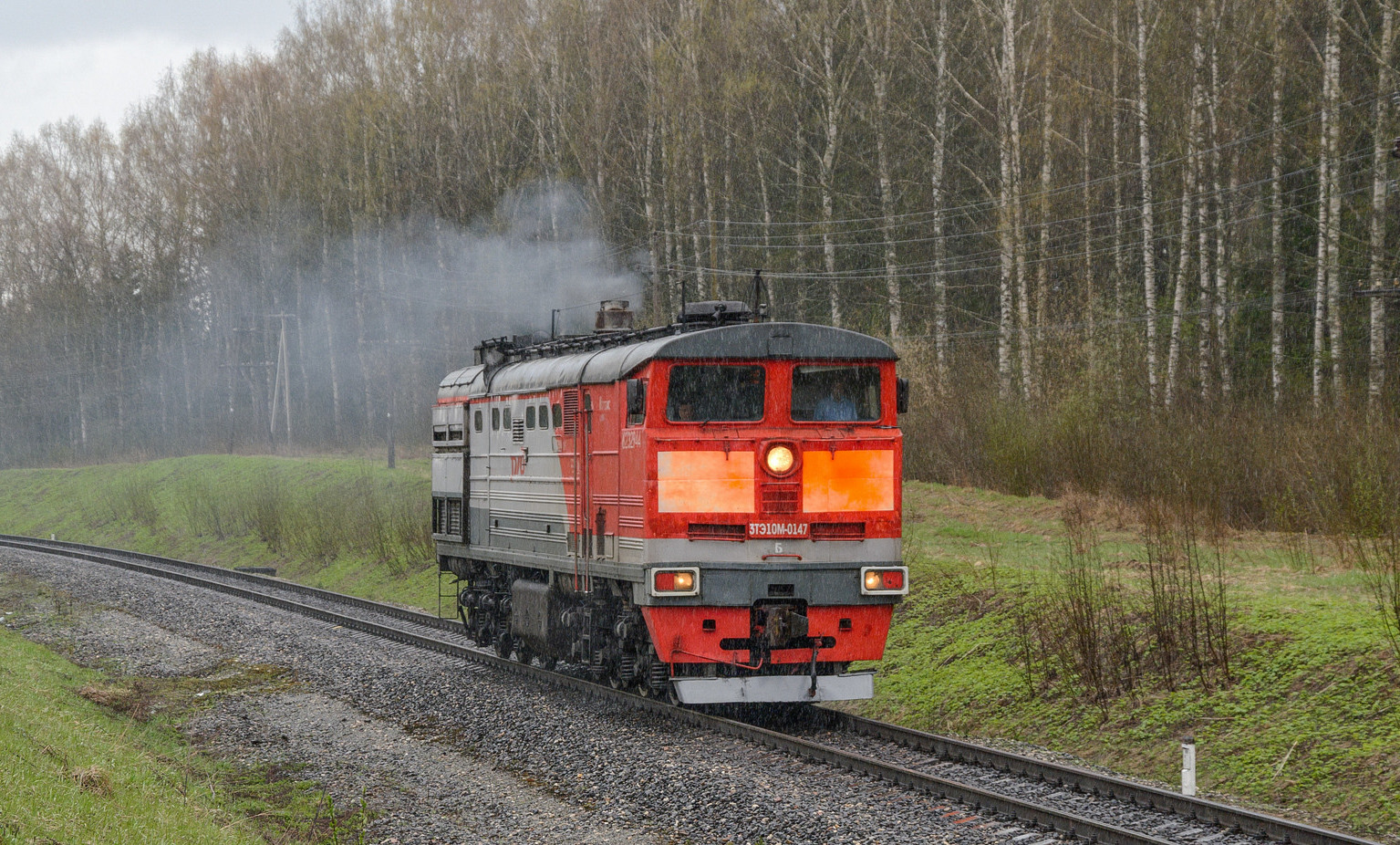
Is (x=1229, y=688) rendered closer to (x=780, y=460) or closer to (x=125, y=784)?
(x=780, y=460)

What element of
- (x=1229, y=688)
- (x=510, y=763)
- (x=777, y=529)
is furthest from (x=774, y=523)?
(x=1229, y=688)

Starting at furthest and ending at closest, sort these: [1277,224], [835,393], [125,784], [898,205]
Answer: [898,205]
[1277,224]
[835,393]
[125,784]

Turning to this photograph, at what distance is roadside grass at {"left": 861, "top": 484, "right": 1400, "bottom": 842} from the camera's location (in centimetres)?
926

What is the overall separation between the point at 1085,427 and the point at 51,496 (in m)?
42.6

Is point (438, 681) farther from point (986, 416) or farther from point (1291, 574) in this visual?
point (986, 416)

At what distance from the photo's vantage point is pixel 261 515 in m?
34.7

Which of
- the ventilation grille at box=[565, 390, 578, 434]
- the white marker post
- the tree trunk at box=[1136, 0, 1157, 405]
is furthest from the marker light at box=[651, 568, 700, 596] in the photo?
the tree trunk at box=[1136, 0, 1157, 405]

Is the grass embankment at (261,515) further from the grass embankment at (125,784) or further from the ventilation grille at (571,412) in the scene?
the ventilation grille at (571,412)

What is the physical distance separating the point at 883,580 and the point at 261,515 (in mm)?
25966

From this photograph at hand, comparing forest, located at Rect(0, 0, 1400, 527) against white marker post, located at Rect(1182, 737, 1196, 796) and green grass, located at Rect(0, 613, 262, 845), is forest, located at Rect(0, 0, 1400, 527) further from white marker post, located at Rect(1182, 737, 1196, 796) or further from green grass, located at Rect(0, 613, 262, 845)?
white marker post, located at Rect(1182, 737, 1196, 796)

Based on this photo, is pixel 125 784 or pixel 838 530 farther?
pixel 838 530

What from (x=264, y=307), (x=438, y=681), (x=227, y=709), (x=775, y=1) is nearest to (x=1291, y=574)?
(x=438, y=681)

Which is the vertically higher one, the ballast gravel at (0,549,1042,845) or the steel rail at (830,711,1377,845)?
the steel rail at (830,711,1377,845)

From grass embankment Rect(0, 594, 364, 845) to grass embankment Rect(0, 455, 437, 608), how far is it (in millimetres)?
9987
